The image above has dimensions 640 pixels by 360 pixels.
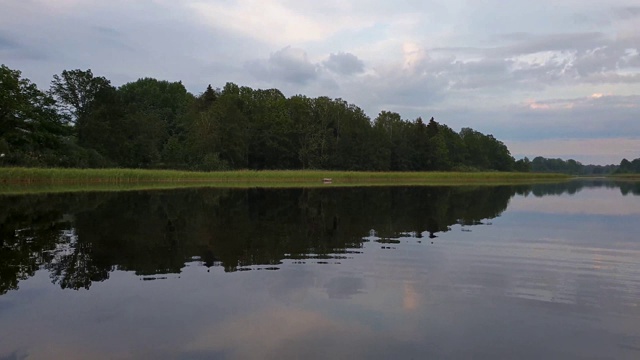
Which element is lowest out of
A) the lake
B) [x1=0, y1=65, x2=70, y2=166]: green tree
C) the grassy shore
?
the lake

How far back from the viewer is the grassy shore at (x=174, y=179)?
4712 cm

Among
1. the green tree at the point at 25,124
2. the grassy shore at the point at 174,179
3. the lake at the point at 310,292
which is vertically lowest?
the lake at the point at 310,292

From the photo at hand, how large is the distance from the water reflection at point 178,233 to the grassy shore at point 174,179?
19438 mm

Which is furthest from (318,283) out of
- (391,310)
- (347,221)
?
(347,221)

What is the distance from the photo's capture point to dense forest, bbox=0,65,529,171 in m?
63.3

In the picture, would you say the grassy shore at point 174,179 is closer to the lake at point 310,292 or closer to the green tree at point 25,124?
the green tree at point 25,124

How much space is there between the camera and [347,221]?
71.4 ft

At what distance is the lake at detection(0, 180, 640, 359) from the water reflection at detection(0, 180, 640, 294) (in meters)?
0.10

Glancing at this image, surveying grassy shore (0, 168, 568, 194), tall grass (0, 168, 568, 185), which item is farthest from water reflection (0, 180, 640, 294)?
tall grass (0, 168, 568, 185)

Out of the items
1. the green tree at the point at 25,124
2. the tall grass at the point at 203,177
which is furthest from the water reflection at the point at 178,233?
the green tree at the point at 25,124

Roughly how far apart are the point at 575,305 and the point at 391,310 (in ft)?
12.5

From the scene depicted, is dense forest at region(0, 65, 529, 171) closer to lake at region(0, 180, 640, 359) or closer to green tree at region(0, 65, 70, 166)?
green tree at region(0, 65, 70, 166)

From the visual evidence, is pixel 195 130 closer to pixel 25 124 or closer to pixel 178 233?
pixel 25 124

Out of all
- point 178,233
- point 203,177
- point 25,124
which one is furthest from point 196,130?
point 178,233
